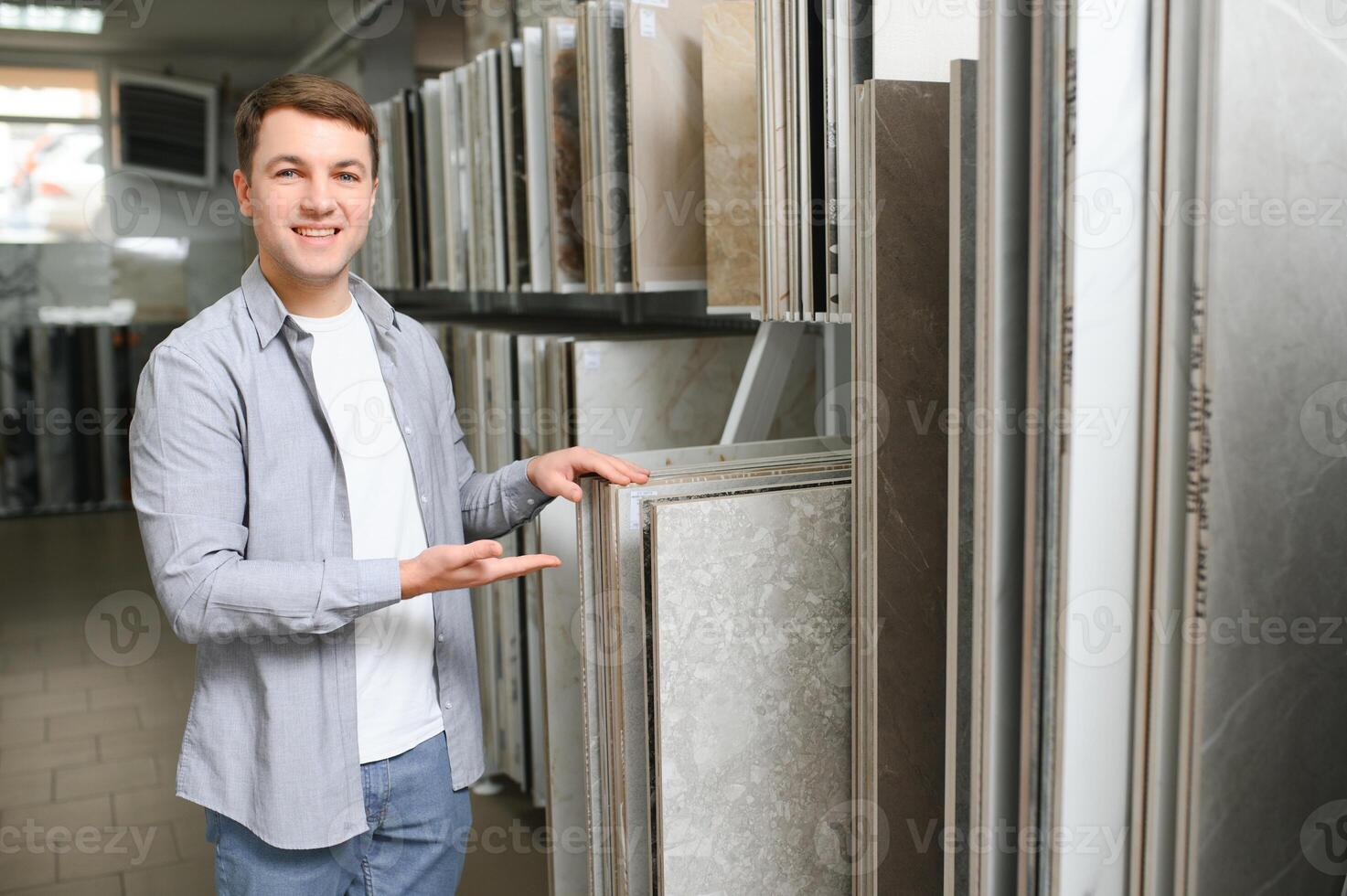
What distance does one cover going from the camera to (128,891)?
2.53 meters

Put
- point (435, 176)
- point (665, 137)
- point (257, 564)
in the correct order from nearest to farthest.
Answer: point (257, 564), point (665, 137), point (435, 176)

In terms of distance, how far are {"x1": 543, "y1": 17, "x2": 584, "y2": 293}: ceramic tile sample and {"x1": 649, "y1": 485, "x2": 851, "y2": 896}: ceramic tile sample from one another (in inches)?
43.5

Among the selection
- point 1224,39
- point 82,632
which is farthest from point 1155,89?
point 82,632

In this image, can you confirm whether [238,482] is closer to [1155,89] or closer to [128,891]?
[1155,89]

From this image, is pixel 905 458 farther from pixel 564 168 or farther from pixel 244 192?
pixel 564 168

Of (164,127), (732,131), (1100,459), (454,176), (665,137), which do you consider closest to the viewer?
(1100,459)

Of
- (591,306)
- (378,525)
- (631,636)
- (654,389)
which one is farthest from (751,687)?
(591,306)

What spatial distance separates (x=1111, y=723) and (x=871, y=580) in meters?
0.37

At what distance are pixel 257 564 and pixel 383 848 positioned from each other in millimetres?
426

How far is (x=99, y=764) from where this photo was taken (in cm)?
321

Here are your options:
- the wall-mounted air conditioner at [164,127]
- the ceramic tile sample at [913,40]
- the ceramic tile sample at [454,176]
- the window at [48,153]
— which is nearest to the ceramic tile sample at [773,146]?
the ceramic tile sample at [913,40]

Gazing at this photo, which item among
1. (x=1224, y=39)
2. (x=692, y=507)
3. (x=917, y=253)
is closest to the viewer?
(x=1224, y=39)

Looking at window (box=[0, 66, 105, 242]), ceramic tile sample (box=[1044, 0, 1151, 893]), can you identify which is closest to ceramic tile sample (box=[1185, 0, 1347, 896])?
ceramic tile sample (box=[1044, 0, 1151, 893])

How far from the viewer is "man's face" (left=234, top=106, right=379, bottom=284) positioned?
51.8 inches
